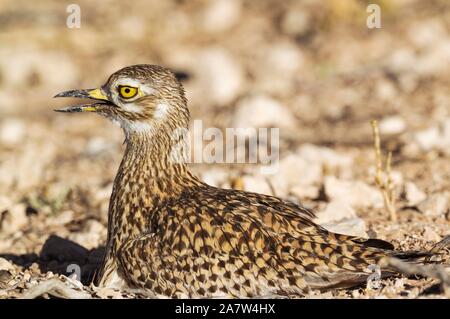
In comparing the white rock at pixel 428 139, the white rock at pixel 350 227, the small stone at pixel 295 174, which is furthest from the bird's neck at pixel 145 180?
the white rock at pixel 428 139

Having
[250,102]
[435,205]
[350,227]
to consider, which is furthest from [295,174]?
[250,102]

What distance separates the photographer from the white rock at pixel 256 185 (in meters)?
7.55

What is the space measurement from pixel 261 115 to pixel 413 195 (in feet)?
10.6

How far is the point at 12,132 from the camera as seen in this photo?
428 inches

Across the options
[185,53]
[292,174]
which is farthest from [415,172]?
[185,53]

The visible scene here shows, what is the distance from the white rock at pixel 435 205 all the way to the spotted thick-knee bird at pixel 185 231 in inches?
58.8

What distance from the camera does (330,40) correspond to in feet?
42.6

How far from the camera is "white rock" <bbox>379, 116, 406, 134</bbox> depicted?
9.57m

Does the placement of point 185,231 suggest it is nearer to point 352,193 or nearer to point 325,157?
point 352,193

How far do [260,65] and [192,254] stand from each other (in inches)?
307

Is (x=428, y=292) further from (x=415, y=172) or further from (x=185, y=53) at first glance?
(x=185, y=53)

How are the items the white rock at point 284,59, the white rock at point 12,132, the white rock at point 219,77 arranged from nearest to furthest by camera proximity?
the white rock at point 12,132 → the white rock at point 219,77 → the white rock at point 284,59

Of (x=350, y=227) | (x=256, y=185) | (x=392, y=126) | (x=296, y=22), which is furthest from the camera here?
(x=296, y=22)

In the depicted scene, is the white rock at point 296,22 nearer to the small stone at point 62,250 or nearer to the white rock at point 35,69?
the white rock at point 35,69
